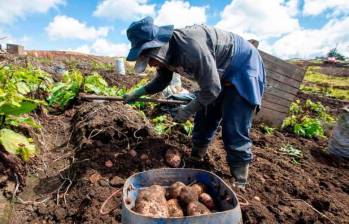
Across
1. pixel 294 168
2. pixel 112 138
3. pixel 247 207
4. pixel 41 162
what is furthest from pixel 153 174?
pixel 294 168

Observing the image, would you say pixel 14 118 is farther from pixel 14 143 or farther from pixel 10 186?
pixel 10 186

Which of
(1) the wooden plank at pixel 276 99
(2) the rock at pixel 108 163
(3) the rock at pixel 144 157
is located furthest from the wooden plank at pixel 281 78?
(2) the rock at pixel 108 163

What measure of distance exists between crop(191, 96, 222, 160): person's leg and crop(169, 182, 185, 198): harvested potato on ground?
1.29 meters

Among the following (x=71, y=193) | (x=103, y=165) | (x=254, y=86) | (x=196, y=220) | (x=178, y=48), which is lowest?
(x=71, y=193)

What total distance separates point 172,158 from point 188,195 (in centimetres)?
123

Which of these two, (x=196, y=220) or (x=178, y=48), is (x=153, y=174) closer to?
(x=196, y=220)

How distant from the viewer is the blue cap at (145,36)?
2.56m

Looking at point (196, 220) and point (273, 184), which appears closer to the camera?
point (196, 220)

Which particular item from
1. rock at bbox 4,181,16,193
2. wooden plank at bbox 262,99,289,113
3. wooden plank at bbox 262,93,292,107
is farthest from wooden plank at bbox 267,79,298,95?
rock at bbox 4,181,16,193

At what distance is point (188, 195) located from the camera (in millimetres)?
2184

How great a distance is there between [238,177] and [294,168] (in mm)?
1257

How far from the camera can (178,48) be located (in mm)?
2691

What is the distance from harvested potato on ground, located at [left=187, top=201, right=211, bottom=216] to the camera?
2.08 metres

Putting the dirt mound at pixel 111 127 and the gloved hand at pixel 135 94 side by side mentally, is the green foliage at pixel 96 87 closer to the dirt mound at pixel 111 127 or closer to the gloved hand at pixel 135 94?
the dirt mound at pixel 111 127
